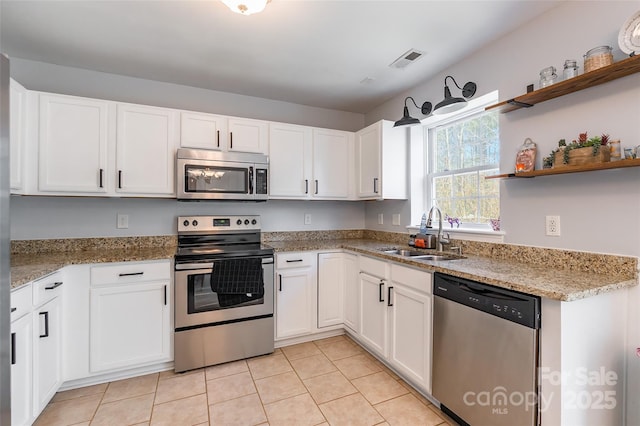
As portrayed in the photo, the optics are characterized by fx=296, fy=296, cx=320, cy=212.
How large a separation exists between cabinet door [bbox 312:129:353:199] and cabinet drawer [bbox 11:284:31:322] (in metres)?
2.28

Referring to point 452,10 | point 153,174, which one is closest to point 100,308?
point 153,174

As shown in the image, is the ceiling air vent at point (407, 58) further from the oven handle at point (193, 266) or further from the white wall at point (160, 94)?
the oven handle at point (193, 266)

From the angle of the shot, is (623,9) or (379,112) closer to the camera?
(623,9)

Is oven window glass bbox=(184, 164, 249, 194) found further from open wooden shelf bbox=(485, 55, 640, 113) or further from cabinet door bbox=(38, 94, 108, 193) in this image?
open wooden shelf bbox=(485, 55, 640, 113)

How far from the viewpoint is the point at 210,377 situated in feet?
7.40

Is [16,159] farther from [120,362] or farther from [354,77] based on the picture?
[354,77]

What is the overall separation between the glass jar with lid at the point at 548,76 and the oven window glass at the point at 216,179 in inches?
89.9

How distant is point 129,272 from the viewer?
2.21m

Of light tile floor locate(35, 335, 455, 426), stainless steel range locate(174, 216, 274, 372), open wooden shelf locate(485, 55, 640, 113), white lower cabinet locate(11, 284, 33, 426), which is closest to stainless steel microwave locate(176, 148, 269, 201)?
stainless steel range locate(174, 216, 274, 372)

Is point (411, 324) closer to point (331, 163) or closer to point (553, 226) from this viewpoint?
point (553, 226)

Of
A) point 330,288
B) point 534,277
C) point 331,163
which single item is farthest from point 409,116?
point 330,288

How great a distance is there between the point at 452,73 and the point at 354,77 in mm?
841

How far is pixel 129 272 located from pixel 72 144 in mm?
1115

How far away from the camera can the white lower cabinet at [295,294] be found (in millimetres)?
2695
